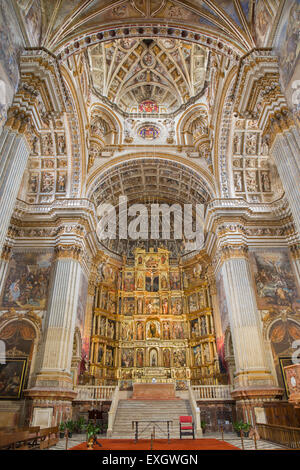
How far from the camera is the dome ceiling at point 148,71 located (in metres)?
21.2

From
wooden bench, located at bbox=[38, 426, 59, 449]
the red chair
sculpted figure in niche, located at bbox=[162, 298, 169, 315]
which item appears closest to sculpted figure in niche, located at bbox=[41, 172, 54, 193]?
sculpted figure in niche, located at bbox=[162, 298, 169, 315]

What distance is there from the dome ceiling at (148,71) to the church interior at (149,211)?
12cm

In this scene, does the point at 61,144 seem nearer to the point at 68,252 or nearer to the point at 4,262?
the point at 68,252

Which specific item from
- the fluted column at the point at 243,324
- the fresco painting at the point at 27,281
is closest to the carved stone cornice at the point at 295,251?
the fluted column at the point at 243,324

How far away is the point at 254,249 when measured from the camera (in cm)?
1816

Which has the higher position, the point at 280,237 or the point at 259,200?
the point at 259,200

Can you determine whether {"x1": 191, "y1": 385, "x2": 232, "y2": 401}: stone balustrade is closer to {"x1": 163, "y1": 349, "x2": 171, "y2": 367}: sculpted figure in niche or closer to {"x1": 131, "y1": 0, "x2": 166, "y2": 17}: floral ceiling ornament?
{"x1": 163, "y1": 349, "x2": 171, "y2": 367}: sculpted figure in niche

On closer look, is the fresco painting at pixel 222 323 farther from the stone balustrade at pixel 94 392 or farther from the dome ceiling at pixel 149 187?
the stone balustrade at pixel 94 392

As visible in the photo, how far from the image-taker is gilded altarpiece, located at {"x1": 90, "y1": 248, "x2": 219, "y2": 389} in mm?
21516

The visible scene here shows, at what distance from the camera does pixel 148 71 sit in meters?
23.0

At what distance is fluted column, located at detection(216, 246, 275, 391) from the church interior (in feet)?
0.28
